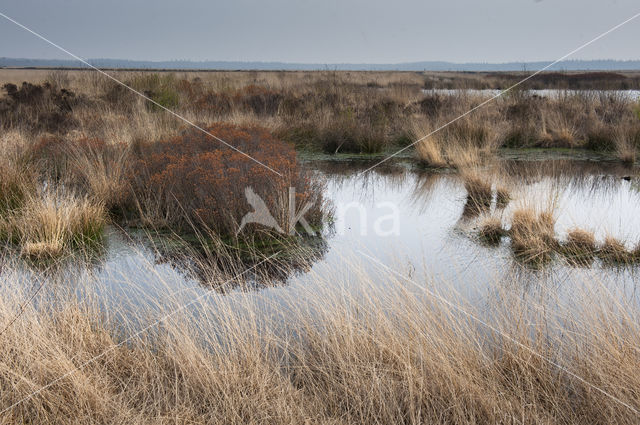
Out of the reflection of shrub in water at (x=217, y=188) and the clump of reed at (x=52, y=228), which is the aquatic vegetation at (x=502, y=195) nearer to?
the reflection of shrub in water at (x=217, y=188)

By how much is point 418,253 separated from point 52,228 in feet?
10.6

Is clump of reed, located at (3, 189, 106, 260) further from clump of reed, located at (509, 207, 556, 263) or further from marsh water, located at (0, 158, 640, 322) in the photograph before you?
clump of reed, located at (509, 207, 556, 263)

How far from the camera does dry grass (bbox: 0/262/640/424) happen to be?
2.80 meters

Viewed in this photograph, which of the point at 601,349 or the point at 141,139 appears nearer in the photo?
the point at 601,349

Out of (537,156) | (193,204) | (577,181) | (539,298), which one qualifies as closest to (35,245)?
(193,204)

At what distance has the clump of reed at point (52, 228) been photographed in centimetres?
514

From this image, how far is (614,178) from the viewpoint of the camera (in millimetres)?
8852

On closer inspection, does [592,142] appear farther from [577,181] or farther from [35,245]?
[35,245]

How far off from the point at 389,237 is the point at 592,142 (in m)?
7.36

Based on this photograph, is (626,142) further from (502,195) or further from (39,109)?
(39,109)

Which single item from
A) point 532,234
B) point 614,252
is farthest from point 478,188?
point 614,252

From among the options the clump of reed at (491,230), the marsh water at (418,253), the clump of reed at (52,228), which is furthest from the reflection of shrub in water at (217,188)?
the clump of reed at (491,230)

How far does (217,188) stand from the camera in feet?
19.7

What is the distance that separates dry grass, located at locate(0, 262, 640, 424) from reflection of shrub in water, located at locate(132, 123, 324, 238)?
2292mm
